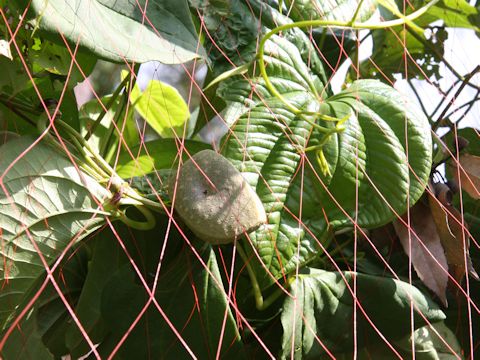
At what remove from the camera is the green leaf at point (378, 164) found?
60 cm

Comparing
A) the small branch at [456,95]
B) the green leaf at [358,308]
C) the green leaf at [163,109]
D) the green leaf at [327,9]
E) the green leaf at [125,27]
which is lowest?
the green leaf at [358,308]

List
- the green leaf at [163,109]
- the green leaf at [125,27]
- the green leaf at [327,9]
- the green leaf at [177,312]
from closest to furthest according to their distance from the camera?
the green leaf at [125,27] → the green leaf at [177,312] → the green leaf at [327,9] → the green leaf at [163,109]

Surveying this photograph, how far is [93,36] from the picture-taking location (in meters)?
0.50

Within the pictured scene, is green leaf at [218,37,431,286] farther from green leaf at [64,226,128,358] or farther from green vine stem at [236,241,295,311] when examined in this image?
green leaf at [64,226,128,358]

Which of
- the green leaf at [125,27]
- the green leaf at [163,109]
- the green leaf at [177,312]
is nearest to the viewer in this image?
the green leaf at [125,27]

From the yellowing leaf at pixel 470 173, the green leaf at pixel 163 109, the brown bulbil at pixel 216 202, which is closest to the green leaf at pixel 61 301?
the brown bulbil at pixel 216 202

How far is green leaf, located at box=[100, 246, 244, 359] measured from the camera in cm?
59

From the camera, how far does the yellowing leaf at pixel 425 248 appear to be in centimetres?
64

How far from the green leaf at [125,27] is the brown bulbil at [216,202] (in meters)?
0.08

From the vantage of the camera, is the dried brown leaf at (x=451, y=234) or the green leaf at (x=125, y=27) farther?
the dried brown leaf at (x=451, y=234)

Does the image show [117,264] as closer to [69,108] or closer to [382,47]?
[69,108]

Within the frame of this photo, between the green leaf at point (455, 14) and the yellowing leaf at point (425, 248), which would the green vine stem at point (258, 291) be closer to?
the yellowing leaf at point (425, 248)

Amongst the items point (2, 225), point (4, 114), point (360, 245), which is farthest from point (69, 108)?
point (360, 245)

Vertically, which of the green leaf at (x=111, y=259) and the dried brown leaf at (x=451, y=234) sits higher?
the dried brown leaf at (x=451, y=234)
